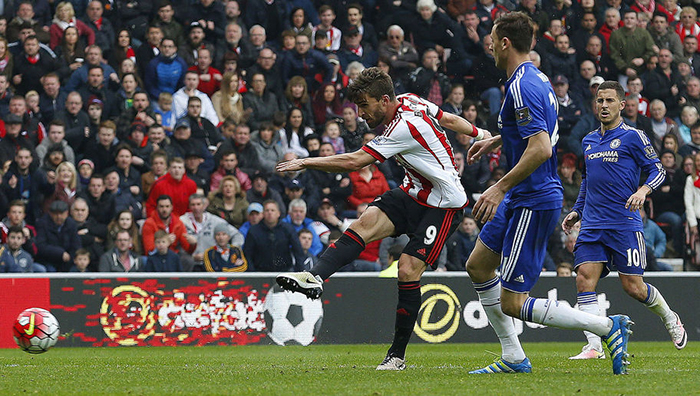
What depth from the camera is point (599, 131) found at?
9578mm

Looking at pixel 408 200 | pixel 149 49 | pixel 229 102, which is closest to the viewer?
pixel 408 200

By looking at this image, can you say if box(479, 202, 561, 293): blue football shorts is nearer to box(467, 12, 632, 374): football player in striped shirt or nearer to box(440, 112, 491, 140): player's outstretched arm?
box(467, 12, 632, 374): football player in striped shirt

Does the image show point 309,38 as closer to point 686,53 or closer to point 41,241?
point 41,241

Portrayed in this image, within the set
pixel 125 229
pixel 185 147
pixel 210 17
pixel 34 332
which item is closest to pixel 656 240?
pixel 185 147

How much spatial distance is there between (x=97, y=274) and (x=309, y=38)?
19.3ft

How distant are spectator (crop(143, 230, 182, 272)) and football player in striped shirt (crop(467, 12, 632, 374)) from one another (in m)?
7.30

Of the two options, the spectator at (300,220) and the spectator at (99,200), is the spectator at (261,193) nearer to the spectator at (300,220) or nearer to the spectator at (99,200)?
the spectator at (300,220)

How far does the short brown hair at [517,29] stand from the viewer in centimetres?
663

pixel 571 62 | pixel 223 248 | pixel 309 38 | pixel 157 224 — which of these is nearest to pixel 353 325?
pixel 223 248

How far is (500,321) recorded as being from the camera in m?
7.28

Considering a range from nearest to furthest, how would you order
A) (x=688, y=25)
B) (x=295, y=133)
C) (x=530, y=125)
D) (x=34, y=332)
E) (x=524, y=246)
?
1. (x=530, y=125)
2. (x=524, y=246)
3. (x=34, y=332)
4. (x=295, y=133)
5. (x=688, y=25)

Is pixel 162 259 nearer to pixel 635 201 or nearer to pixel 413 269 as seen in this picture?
pixel 413 269

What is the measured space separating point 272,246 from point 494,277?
22.6 feet

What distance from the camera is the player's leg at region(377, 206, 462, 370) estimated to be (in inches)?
296
